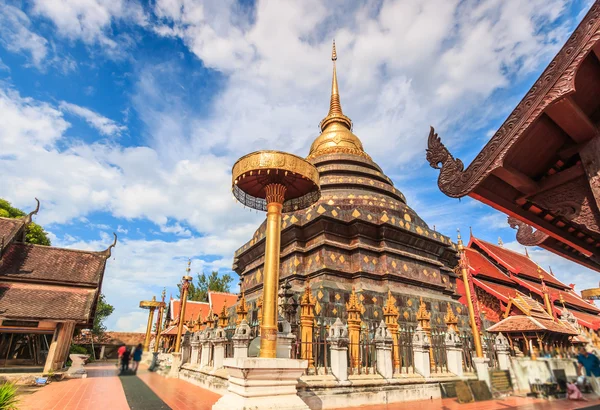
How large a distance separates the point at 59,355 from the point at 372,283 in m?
13.3

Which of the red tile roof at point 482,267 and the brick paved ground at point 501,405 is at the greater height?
the red tile roof at point 482,267

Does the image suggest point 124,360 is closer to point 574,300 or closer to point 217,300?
point 217,300

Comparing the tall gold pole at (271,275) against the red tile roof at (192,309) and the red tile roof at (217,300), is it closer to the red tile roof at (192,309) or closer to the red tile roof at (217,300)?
the red tile roof at (217,300)

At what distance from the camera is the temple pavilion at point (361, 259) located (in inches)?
491

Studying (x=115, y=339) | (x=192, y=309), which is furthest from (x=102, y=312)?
(x=192, y=309)

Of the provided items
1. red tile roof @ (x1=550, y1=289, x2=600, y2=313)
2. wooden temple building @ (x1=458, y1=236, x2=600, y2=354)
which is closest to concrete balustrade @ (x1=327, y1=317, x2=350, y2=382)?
wooden temple building @ (x1=458, y1=236, x2=600, y2=354)

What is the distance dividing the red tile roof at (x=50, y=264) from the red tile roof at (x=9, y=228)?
1.88 feet

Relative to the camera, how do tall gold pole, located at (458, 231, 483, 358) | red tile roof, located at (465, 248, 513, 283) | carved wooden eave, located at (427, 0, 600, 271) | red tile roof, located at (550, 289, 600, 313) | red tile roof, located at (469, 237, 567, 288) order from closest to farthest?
1. carved wooden eave, located at (427, 0, 600, 271)
2. tall gold pole, located at (458, 231, 483, 358)
3. red tile roof, located at (465, 248, 513, 283)
4. red tile roof, located at (550, 289, 600, 313)
5. red tile roof, located at (469, 237, 567, 288)

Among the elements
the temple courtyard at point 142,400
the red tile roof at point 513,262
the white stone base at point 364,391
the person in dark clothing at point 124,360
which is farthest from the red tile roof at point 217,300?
the white stone base at point 364,391

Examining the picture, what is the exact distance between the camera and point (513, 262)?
82.6 ft

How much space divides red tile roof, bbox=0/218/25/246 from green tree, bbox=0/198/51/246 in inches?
303

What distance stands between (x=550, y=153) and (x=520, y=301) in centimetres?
1638

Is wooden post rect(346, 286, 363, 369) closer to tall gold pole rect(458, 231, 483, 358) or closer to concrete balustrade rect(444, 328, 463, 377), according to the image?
concrete balustrade rect(444, 328, 463, 377)

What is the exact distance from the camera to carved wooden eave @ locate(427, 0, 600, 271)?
10.1 ft
